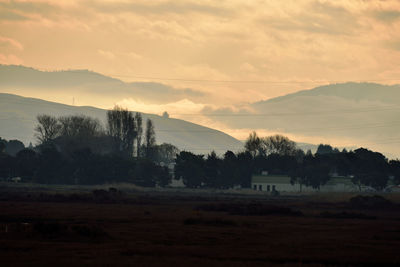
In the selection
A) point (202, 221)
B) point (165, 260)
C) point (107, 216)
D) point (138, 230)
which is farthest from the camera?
point (107, 216)

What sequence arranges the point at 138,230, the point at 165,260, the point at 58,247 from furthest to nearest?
1. the point at 138,230
2. the point at 58,247
3. the point at 165,260

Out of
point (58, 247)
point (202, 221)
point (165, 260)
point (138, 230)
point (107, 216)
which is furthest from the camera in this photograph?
point (107, 216)

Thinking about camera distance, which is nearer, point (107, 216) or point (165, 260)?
point (165, 260)

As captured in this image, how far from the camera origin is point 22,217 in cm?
8212

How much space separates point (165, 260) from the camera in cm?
5197

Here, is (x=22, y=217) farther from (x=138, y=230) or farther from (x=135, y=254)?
(x=135, y=254)

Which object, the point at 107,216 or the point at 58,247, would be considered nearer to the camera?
the point at 58,247

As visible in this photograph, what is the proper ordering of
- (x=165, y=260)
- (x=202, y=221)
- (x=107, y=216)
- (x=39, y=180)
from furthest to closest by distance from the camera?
(x=39, y=180), (x=107, y=216), (x=202, y=221), (x=165, y=260)

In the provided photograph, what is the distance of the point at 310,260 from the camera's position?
5409 centimetres

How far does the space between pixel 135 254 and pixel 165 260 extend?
336 cm

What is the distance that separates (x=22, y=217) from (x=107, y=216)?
1100 cm

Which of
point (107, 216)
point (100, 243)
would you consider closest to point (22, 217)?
point (107, 216)

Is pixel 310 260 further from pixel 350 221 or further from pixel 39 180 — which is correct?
pixel 39 180

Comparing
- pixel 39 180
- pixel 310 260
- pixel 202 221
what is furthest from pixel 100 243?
pixel 39 180
